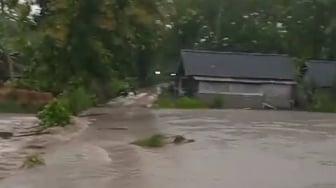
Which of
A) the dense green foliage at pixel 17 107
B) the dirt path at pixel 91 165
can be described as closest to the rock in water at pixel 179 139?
the dirt path at pixel 91 165

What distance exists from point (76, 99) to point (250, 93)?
1911 cm

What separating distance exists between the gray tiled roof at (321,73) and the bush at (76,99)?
69.2ft

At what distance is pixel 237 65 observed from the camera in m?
53.8

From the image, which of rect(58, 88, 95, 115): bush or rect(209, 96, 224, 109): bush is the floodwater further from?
rect(209, 96, 224, 109): bush

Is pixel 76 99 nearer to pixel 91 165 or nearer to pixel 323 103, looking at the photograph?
pixel 323 103

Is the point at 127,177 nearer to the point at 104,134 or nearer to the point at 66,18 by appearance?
the point at 66,18

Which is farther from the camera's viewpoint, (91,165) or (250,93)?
(250,93)

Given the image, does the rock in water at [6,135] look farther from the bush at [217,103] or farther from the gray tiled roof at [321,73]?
the gray tiled roof at [321,73]

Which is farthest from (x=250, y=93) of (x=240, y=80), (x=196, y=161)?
(x=196, y=161)

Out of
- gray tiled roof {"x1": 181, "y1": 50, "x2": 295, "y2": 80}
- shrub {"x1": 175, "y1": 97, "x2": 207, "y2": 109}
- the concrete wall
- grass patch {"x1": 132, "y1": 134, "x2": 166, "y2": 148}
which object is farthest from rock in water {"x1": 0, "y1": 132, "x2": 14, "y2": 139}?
gray tiled roof {"x1": 181, "y1": 50, "x2": 295, "y2": 80}

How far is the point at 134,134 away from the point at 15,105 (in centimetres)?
1629

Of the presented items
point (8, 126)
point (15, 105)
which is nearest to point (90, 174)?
point (8, 126)

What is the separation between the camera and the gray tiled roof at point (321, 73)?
53.9m

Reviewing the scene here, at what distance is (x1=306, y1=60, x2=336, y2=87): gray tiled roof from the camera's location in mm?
53906
